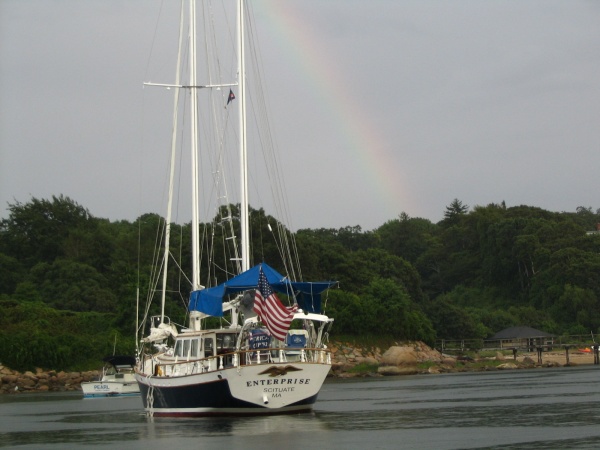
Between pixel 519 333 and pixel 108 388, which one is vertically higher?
pixel 519 333

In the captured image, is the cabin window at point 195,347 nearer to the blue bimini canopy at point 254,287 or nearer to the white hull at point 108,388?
the blue bimini canopy at point 254,287

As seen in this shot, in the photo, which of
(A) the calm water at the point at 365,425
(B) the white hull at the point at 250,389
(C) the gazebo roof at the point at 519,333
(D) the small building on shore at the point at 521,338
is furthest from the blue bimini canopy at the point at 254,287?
(C) the gazebo roof at the point at 519,333

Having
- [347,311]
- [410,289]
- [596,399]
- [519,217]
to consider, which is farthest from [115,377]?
[519,217]

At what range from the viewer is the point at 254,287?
148ft

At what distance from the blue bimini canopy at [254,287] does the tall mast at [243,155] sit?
248 centimetres

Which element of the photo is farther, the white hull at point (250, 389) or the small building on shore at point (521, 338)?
the small building on shore at point (521, 338)

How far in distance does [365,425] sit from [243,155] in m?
15.4

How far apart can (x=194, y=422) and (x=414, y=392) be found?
26.4m

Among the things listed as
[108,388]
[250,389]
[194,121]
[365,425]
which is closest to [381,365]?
[108,388]

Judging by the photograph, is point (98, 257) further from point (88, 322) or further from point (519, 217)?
point (519, 217)

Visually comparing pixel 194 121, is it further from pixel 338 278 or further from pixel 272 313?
pixel 338 278

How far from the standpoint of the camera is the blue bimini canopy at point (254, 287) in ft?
149

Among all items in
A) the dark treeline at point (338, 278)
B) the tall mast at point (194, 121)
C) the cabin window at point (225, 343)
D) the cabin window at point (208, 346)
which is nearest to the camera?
the cabin window at point (225, 343)

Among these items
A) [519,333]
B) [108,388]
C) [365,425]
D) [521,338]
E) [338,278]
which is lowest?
[365,425]
